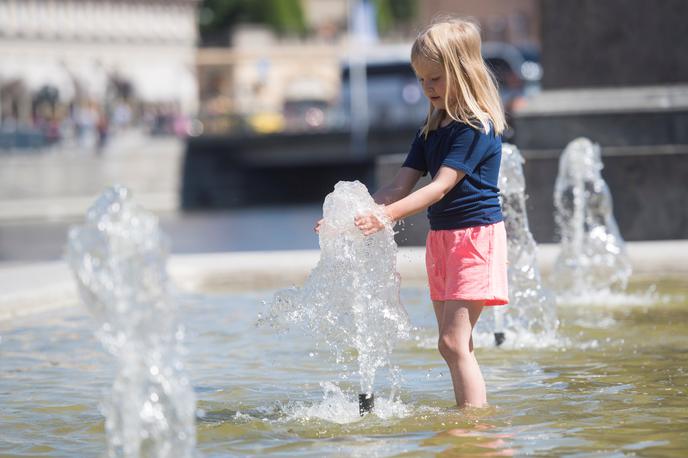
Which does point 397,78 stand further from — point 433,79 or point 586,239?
point 433,79

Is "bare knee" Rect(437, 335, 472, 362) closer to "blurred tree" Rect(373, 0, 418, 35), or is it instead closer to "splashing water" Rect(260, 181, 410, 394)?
"splashing water" Rect(260, 181, 410, 394)

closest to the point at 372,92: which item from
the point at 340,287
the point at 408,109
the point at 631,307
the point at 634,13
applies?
the point at 408,109

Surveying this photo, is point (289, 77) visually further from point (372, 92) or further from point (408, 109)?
point (408, 109)

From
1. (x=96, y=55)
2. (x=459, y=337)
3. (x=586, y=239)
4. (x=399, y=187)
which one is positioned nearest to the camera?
(x=459, y=337)

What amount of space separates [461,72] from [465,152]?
293mm

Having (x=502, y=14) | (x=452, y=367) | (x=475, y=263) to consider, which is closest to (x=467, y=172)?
(x=475, y=263)

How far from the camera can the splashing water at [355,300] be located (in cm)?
621

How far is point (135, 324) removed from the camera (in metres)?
4.94

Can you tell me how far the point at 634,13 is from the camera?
47.9ft

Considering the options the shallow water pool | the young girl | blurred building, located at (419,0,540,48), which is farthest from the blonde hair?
blurred building, located at (419,0,540,48)

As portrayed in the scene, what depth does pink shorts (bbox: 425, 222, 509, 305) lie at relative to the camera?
594 cm

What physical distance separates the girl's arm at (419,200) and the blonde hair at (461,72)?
0.67ft

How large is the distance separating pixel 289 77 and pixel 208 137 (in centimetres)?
5915

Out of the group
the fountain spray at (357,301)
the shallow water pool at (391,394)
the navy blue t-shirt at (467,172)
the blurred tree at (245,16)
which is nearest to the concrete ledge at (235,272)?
the shallow water pool at (391,394)
